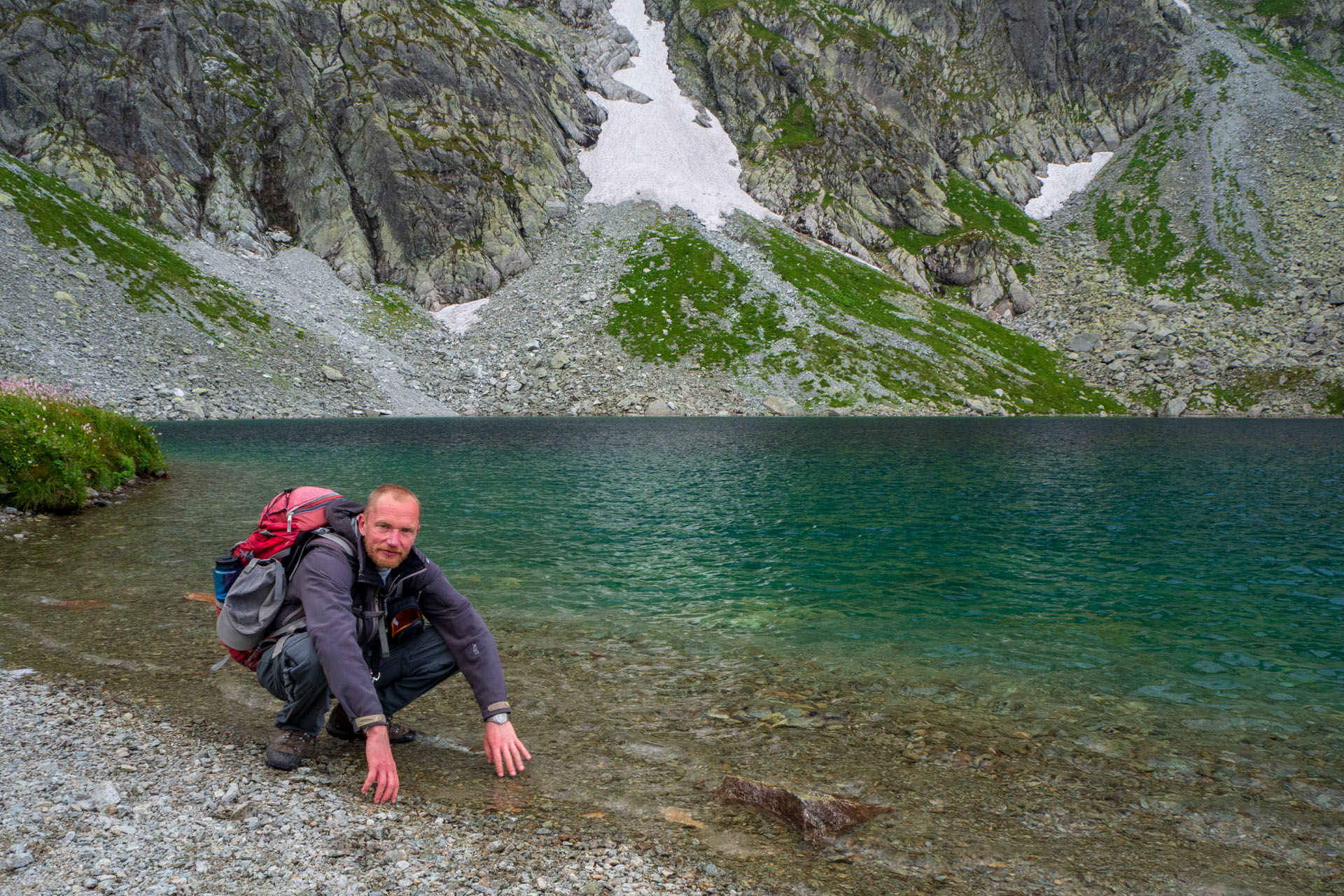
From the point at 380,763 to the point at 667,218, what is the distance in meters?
135

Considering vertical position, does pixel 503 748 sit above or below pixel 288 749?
above

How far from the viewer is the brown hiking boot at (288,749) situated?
7.12 m

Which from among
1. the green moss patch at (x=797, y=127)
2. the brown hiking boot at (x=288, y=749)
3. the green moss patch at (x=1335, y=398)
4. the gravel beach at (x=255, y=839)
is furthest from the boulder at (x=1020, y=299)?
the brown hiking boot at (x=288, y=749)

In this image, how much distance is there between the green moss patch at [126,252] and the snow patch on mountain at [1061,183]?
155372 millimetres

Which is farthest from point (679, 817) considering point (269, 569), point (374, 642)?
point (269, 569)

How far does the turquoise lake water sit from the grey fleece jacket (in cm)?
613

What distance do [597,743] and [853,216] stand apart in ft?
495

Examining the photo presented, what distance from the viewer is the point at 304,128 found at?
4914 inches

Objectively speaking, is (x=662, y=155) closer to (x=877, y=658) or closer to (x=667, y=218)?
(x=667, y=218)

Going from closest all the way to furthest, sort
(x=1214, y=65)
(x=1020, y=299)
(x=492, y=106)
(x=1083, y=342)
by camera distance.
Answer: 1. (x=1083, y=342)
2. (x=1020, y=299)
3. (x=492, y=106)
4. (x=1214, y=65)

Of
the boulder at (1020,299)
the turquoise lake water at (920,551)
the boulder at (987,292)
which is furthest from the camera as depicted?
the boulder at (987,292)

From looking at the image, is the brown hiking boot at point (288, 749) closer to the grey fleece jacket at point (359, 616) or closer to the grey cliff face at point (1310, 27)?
the grey fleece jacket at point (359, 616)

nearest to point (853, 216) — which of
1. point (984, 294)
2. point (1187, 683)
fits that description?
point (984, 294)

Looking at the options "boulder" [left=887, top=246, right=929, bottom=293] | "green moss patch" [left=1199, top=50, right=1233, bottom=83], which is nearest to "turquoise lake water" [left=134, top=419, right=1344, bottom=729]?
"boulder" [left=887, top=246, right=929, bottom=293]
